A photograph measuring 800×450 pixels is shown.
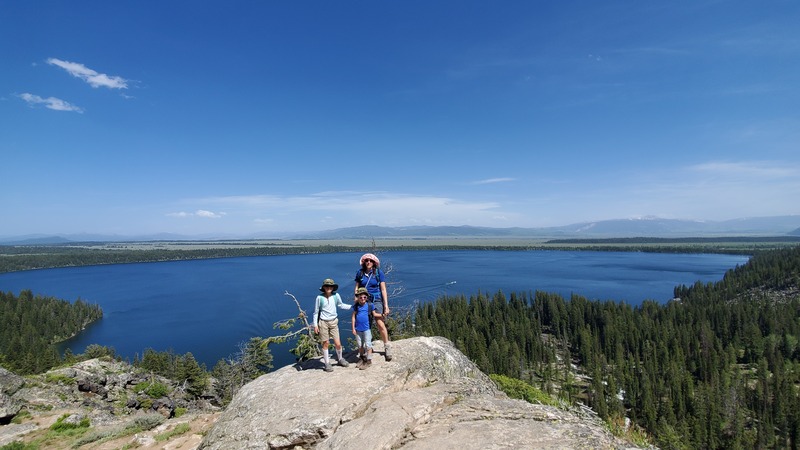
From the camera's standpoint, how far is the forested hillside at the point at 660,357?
5097 centimetres

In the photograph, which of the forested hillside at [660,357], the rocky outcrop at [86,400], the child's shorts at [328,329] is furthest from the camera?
the forested hillside at [660,357]

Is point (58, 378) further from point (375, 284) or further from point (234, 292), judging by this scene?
point (234, 292)

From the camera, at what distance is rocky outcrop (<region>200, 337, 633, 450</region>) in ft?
22.6

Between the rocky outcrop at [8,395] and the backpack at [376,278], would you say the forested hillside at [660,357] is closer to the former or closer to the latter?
the backpack at [376,278]

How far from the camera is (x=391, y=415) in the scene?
809cm

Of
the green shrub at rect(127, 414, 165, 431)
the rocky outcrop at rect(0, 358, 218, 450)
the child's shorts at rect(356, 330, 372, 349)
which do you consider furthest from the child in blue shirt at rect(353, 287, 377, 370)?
the green shrub at rect(127, 414, 165, 431)

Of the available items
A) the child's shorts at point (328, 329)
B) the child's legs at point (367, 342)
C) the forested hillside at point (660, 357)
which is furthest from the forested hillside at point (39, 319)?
the child's legs at point (367, 342)

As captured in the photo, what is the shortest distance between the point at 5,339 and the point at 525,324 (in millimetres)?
108380

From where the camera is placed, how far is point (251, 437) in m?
8.55

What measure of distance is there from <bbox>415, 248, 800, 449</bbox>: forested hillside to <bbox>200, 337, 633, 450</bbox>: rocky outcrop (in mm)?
42310

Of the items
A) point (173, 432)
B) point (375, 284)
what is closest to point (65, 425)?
point (173, 432)

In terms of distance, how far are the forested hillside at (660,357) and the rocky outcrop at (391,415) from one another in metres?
42.3

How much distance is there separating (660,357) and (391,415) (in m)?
80.5

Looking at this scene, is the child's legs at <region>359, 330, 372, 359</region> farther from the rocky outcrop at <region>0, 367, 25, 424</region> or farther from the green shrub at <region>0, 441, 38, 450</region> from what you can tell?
the rocky outcrop at <region>0, 367, 25, 424</region>
